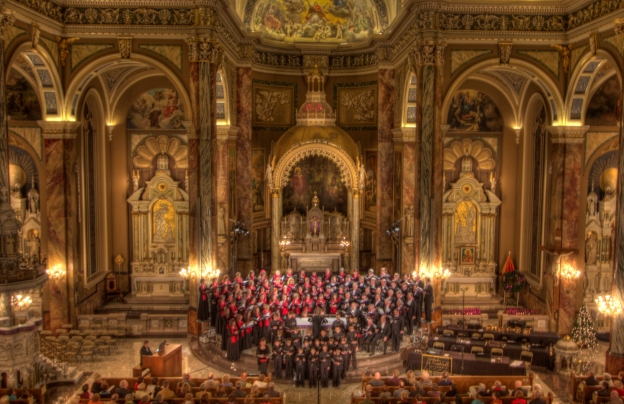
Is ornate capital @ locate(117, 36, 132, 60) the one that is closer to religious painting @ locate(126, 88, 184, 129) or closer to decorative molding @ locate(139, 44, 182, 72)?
decorative molding @ locate(139, 44, 182, 72)

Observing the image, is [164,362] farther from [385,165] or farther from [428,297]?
[385,165]

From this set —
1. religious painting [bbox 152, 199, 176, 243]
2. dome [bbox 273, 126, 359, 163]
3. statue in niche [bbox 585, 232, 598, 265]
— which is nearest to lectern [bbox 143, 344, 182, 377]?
religious painting [bbox 152, 199, 176, 243]

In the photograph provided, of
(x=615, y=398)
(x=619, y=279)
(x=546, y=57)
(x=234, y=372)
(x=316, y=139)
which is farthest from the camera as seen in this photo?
(x=316, y=139)

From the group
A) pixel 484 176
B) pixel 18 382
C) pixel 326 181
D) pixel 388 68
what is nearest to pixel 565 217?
pixel 484 176

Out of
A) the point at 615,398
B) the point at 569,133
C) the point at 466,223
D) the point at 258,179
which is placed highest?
the point at 569,133

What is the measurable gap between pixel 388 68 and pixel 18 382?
17.8 metres

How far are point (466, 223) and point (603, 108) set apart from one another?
22.3 ft

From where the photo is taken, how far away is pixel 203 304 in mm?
18938

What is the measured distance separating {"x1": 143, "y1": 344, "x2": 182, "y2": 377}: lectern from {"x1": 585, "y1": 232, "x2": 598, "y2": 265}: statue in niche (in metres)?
14.2

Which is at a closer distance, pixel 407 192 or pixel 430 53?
pixel 430 53

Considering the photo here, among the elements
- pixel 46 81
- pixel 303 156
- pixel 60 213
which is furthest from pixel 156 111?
pixel 60 213

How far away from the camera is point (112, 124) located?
24.6 m

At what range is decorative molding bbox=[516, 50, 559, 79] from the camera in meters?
19.7

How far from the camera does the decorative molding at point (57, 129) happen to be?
2002 centimetres
